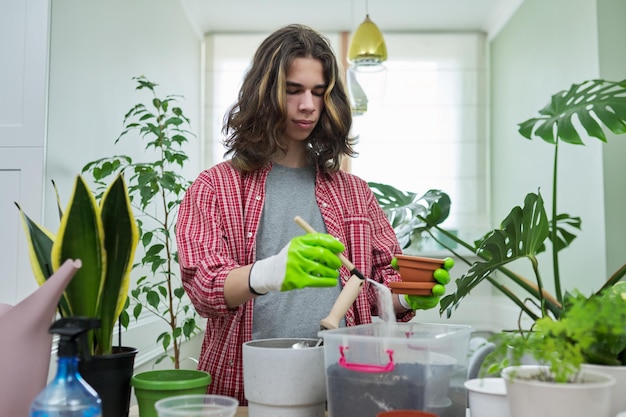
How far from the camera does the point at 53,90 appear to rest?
2365mm

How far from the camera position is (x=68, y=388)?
80cm

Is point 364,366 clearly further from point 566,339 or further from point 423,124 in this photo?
point 423,124

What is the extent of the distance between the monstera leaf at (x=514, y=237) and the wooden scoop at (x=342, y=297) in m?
0.50

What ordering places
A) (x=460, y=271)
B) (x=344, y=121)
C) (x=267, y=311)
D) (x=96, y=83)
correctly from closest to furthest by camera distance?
(x=267, y=311) < (x=344, y=121) < (x=96, y=83) < (x=460, y=271)

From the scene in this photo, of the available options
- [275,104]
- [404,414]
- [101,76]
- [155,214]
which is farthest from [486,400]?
[155,214]

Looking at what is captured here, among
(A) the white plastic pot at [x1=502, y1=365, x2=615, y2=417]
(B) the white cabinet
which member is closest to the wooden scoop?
(A) the white plastic pot at [x1=502, y1=365, x2=615, y2=417]

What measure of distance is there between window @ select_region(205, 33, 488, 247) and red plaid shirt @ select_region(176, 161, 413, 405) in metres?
3.52

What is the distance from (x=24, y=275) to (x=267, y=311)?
3.43 feet

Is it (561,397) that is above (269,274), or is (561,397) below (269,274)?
below

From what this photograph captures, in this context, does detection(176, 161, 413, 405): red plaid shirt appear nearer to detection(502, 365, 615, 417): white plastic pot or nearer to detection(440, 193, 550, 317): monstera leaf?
detection(440, 193, 550, 317): monstera leaf

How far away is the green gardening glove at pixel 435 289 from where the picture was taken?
1205 millimetres

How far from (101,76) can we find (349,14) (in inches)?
99.8

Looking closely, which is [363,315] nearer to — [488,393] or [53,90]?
[488,393]

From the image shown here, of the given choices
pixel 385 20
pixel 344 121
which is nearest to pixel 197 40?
pixel 385 20
